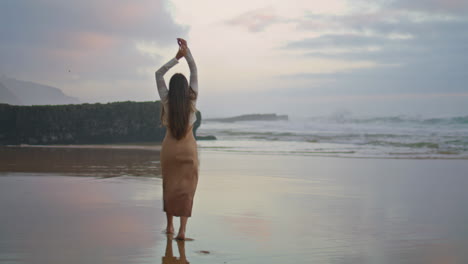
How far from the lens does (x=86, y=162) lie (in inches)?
413

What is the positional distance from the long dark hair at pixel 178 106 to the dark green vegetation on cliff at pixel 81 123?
11145 millimetres

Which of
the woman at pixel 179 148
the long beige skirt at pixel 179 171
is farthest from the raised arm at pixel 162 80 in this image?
the long beige skirt at pixel 179 171

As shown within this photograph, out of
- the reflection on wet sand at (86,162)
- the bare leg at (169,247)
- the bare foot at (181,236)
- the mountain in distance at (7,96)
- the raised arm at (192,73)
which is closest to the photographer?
the bare leg at (169,247)

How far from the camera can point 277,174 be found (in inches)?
366

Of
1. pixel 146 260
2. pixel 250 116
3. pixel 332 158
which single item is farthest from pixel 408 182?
pixel 250 116

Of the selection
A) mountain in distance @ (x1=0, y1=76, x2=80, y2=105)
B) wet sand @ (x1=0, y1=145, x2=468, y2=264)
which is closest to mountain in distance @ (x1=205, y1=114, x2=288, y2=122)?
mountain in distance @ (x1=0, y1=76, x2=80, y2=105)

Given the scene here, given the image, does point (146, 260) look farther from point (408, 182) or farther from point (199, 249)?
point (408, 182)

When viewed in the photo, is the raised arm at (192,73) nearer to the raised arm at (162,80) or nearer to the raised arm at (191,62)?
the raised arm at (191,62)

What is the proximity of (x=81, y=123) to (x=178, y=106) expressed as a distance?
1198 centimetres

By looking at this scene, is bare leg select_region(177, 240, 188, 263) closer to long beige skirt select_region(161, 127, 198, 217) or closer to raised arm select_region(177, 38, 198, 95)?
long beige skirt select_region(161, 127, 198, 217)

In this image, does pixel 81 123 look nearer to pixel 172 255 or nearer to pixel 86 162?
pixel 86 162

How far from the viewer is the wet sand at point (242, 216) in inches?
156

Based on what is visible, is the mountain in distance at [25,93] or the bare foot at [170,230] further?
the mountain in distance at [25,93]

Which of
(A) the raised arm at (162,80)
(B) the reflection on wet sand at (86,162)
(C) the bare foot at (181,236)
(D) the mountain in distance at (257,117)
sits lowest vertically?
(C) the bare foot at (181,236)
